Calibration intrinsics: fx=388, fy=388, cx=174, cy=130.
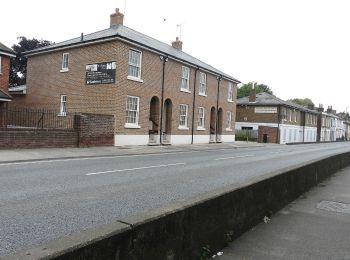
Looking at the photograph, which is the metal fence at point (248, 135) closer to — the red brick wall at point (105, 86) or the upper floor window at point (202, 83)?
the upper floor window at point (202, 83)

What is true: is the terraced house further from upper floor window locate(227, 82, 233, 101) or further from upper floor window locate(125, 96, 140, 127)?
upper floor window locate(227, 82, 233, 101)

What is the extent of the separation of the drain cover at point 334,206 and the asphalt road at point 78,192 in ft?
6.10

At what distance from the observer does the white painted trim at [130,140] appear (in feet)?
80.1

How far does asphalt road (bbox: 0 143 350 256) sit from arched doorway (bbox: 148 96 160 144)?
1437cm

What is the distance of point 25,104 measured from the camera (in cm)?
3256

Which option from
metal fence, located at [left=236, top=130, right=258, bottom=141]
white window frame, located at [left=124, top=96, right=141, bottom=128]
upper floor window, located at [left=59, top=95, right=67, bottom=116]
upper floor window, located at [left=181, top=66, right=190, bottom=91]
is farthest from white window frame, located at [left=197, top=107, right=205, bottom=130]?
metal fence, located at [left=236, top=130, right=258, bottom=141]

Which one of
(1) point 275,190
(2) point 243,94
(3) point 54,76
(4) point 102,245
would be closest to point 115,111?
(3) point 54,76

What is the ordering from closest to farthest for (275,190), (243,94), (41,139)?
(275,190) < (41,139) < (243,94)

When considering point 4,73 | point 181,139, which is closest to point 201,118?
point 181,139

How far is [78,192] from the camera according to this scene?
859 centimetres

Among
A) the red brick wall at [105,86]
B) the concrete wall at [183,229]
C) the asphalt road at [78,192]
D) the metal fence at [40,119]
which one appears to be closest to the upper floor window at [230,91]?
the red brick wall at [105,86]

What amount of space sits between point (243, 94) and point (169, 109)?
68.2 metres

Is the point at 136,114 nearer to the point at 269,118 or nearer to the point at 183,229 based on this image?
the point at 183,229

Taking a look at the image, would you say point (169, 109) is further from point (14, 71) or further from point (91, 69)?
point (14, 71)
